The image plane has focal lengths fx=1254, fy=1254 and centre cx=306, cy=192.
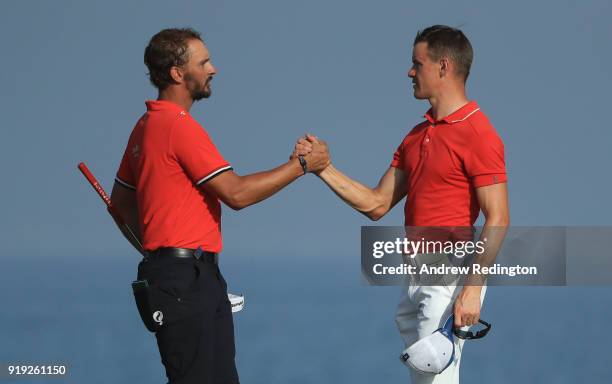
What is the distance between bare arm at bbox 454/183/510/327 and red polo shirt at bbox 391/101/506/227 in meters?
0.07

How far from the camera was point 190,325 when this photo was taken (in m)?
5.98

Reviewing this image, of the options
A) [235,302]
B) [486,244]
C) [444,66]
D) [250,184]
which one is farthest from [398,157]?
[235,302]

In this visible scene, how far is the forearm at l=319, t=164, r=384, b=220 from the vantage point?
22.4 feet

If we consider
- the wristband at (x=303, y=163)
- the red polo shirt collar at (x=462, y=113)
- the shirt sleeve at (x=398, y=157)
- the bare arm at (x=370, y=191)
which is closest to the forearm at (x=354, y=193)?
the bare arm at (x=370, y=191)

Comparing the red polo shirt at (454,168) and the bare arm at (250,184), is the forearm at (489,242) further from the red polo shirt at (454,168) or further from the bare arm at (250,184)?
the bare arm at (250,184)

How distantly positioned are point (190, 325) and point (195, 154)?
2.68ft

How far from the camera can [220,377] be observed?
6074 millimetres

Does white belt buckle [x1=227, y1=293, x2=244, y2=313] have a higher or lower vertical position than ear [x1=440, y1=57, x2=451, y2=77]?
lower

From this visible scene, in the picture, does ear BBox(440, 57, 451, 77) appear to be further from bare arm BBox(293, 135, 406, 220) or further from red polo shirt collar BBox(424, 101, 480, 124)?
bare arm BBox(293, 135, 406, 220)

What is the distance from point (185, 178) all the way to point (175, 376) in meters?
0.95

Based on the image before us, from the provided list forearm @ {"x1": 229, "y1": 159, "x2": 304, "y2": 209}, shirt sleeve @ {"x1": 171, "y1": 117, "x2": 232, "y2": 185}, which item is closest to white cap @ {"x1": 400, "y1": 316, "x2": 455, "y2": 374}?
forearm @ {"x1": 229, "y1": 159, "x2": 304, "y2": 209}

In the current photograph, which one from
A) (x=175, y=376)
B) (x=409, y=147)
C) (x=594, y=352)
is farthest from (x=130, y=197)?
(x=594, y=352)

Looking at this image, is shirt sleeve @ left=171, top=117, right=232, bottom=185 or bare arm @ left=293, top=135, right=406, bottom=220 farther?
bare arm @ left=293, top=135, right=406, bottom=220

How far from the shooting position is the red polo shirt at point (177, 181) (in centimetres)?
601
